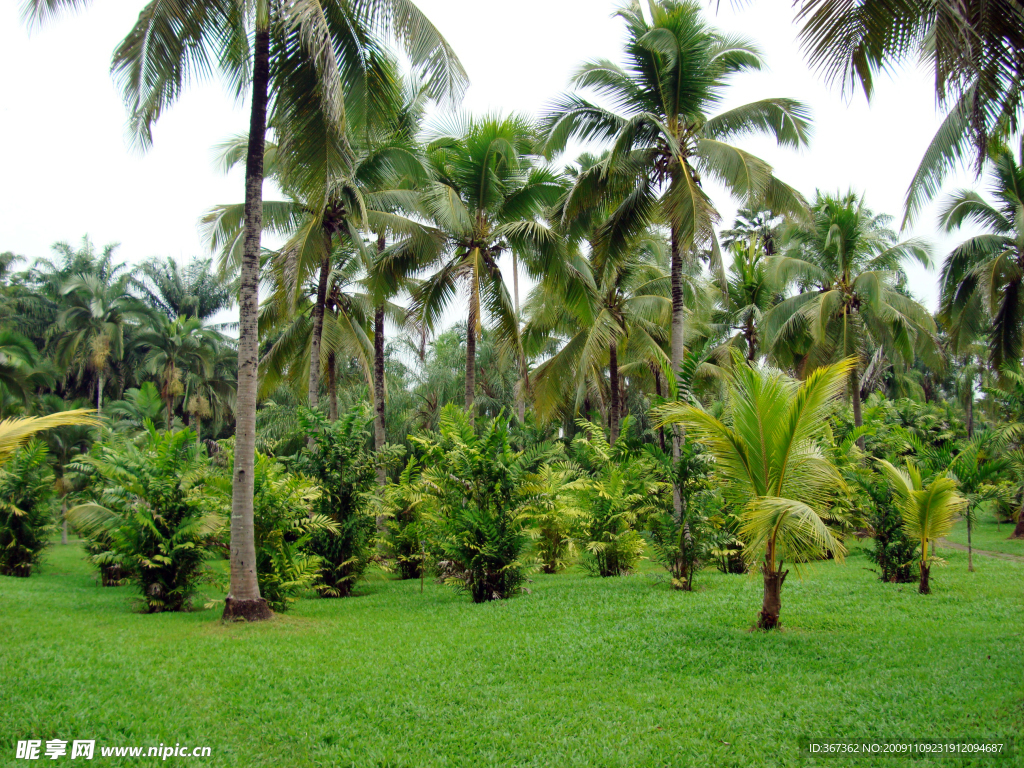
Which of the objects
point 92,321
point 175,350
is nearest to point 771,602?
point 175,350

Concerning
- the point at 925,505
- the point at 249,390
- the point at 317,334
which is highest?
the point at 317,334

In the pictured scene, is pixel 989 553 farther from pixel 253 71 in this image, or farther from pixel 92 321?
pixel 92 321

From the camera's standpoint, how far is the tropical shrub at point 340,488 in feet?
36.1

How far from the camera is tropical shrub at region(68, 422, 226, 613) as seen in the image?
9.56 m

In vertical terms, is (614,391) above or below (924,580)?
above

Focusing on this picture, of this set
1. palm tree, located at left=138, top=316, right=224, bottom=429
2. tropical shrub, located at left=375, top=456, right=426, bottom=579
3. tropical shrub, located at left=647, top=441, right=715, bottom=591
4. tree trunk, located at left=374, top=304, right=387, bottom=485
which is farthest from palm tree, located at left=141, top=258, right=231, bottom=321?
tropical shrub, located at left=647, top=441, right=715, bottom=591

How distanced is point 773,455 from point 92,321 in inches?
1149

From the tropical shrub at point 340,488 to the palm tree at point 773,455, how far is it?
5867 mm

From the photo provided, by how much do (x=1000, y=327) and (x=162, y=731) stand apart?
19511 mm

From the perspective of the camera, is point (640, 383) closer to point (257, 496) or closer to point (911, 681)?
point (257, 496)

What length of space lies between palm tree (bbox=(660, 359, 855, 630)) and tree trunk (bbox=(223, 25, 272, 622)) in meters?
5.48

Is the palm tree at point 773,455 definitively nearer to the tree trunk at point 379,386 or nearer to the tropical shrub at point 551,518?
the tropical shrub at point 551,518

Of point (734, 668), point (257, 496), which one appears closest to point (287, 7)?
point (257, 496)

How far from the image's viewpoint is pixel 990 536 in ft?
65.6
